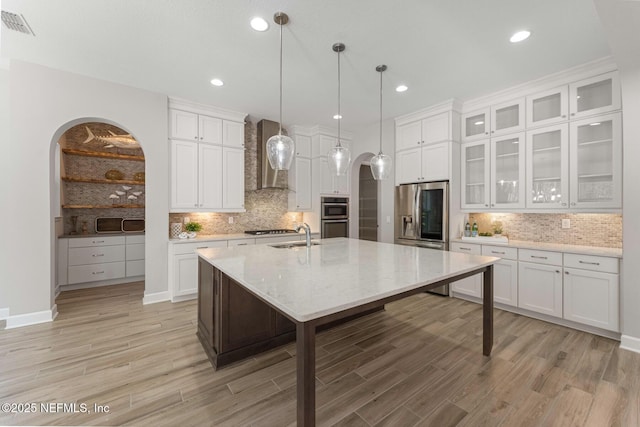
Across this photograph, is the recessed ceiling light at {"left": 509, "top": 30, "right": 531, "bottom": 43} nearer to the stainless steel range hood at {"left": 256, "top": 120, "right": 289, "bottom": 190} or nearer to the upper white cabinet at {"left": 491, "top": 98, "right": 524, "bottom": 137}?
the upper white cabinet at {"left": 491, "top": 98, "right": 524, "bottom": 137}

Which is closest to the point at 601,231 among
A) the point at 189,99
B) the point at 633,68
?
the point at 633,68

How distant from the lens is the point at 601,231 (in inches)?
122

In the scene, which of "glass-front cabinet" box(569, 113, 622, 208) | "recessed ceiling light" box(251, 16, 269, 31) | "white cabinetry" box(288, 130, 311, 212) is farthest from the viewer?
"white cabinetry" box(288, 130, 311, 212)

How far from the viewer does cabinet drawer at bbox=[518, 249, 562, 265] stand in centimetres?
301

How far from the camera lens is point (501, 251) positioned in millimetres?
3467

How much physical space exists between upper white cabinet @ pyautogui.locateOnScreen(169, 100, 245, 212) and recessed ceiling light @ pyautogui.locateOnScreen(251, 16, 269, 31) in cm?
220

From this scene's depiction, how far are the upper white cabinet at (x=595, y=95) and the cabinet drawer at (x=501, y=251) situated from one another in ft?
5.53

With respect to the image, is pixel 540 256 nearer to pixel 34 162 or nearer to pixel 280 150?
pixel 280 150

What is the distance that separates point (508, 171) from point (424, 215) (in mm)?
1251

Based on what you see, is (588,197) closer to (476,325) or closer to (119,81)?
(476,325)

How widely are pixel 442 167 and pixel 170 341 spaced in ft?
13.4

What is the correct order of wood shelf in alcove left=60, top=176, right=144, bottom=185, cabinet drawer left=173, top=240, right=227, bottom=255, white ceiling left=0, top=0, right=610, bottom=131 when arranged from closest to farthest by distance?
white ceiling left=0, top=0, right=610, bottom=131
cabinet drawer left=173, top=240, right=227, bottom=255
wood shelf in alcove left=60, top=176, right=144, bottom=185

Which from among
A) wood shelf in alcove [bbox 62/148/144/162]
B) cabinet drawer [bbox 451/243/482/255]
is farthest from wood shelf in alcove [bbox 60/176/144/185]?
cabinet drawer [bbox 451/243/482/255]

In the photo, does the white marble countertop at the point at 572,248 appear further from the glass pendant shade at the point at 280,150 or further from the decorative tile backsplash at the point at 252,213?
the decorative tile backsplash at the point at 252,213
